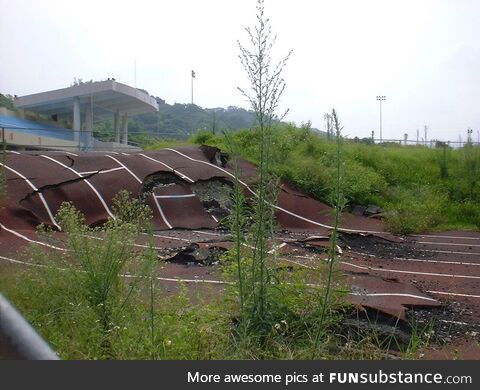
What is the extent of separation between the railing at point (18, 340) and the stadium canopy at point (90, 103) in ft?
87.7

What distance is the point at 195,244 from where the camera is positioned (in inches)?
345

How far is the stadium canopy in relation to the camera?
30203mm

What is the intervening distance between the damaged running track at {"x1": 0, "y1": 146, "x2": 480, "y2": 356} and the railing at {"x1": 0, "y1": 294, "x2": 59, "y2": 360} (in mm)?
4531

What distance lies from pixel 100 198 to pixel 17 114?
25.6 metres

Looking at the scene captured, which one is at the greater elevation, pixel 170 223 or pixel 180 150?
pixel 180 150

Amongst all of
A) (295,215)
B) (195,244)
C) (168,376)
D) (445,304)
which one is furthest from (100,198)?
(168,376)

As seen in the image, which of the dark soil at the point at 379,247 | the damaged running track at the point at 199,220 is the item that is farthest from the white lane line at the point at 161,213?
the dark soil at the point at 379,247

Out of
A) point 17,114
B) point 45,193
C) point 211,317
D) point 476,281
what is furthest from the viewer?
point 17,114

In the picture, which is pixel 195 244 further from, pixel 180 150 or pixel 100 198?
pixel 180 150

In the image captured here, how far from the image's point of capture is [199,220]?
12.8 metres

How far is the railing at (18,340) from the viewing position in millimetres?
1675

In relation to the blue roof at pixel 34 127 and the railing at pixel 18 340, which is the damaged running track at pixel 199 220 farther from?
the blue roof at pixel 34 127

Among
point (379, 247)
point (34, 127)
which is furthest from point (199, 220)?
point (34, 127)

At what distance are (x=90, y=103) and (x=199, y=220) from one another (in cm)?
2200
